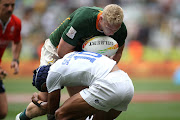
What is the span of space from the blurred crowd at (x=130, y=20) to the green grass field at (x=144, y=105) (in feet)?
6.49

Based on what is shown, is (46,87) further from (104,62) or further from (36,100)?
(104,62)

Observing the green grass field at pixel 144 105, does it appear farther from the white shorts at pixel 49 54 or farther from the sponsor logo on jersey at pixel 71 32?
the sponsor logo on jersey at pixel 71 32

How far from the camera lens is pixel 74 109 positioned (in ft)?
17.5

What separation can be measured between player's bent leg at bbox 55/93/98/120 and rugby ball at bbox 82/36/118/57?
92 cm

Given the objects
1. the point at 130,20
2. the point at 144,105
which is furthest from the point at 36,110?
the point at 130,20

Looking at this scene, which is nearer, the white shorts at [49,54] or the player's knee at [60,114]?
the player's knee at [60,114]

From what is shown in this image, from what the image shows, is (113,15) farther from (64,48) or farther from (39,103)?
(39,103)

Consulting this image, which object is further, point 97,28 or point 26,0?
point 26,0

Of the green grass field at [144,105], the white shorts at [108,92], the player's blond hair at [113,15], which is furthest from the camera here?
the green grass field at [144,105]

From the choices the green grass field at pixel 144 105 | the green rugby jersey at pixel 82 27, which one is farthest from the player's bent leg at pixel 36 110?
the green grass field at pixel 144 105

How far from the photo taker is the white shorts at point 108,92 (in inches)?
207

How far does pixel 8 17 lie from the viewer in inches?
303

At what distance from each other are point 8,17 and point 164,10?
14542mm

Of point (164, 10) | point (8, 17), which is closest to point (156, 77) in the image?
point (164, 10)
